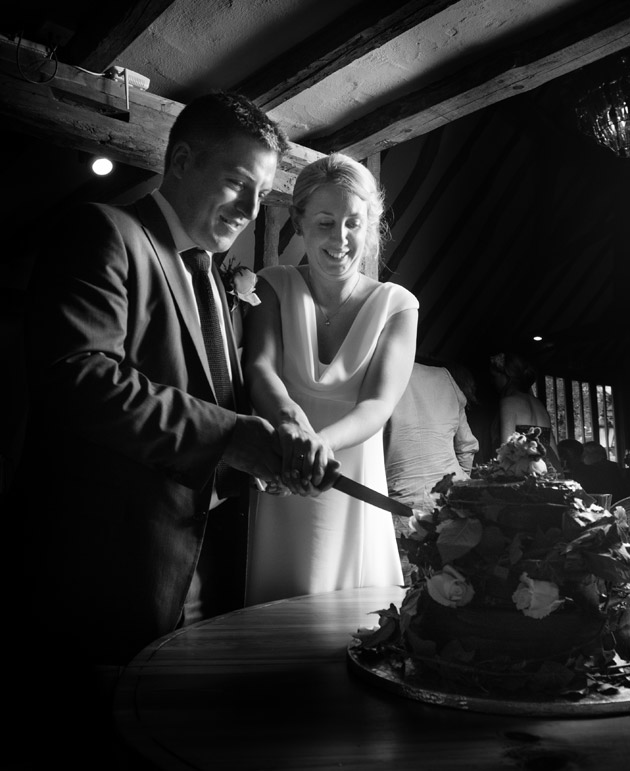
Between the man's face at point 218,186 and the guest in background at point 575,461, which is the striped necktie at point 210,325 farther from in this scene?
the guest in background at point 575,461

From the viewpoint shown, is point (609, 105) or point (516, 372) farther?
point (516, 372)

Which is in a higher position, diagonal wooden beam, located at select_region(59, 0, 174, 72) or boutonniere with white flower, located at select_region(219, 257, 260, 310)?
diagonal wooden beam, located at select_region(59, 0, 174, 72)

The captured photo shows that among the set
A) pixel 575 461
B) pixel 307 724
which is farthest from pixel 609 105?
pixel 575 461

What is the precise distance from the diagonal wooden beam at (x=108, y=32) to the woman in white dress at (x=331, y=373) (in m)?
0.86

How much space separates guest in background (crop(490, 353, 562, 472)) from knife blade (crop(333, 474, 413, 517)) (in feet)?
20.5

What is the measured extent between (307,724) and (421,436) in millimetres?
5359

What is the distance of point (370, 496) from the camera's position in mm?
1385

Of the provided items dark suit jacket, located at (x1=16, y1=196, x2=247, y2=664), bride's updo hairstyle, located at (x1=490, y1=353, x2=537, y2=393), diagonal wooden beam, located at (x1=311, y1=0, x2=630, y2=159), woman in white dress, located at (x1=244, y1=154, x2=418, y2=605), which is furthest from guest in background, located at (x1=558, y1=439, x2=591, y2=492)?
dark suit jacket, located at (x1=16, y1=196, x2=247, y2=664)

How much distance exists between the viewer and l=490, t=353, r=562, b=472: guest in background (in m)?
7.59

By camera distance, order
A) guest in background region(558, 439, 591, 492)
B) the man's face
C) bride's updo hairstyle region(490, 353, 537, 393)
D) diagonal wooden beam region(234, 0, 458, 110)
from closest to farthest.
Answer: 1. the man's face
2. diagonal wooden beam region(234, 0, 458, 110)
3. guest in background region(558, 439, 591, 492)
4. bride's updo hairstyle region(490, 353, 537, 393)

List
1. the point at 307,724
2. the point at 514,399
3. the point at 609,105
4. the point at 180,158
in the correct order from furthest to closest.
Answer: the point at 514,399, the point at 609,105, the point at 180,158, the point at 307,724

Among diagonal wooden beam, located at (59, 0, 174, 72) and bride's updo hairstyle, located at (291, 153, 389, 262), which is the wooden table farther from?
diagonal wooden beam, located at (59, 0, 174, 72)

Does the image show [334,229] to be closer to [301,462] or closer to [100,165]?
[301,462]

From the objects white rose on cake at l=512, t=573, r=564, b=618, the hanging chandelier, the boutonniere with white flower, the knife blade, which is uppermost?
the hanging chandelier
